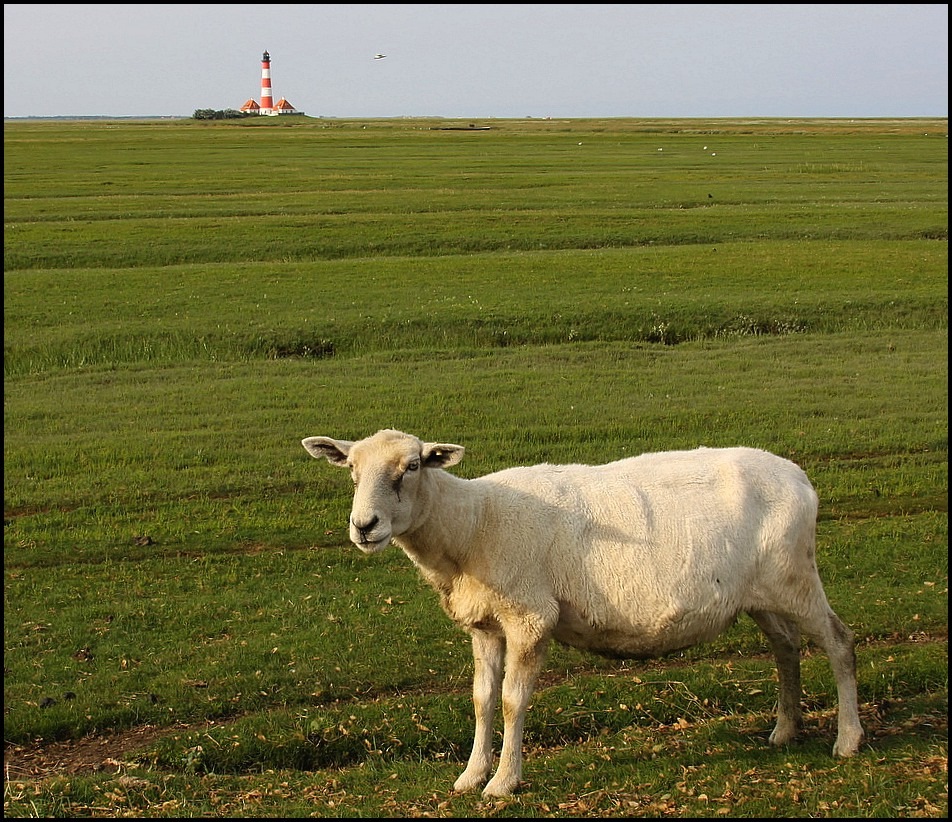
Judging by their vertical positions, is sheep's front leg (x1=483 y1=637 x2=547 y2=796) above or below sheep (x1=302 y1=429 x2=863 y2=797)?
below

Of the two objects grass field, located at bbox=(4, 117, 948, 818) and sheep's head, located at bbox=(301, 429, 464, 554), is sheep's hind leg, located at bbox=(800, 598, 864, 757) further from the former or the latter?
sheep's head, located at bbox=(301, 429, 464, 554)

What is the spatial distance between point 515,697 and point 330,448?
2.56m

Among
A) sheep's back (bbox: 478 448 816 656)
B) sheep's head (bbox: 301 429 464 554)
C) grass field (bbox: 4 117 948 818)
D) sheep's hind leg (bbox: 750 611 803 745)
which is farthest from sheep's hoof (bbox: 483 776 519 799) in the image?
sheep's hind leg (bbox: 750 611 803 745)

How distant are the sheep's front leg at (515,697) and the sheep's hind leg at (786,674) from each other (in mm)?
2076

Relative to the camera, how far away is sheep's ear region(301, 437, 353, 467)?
9.31 meters

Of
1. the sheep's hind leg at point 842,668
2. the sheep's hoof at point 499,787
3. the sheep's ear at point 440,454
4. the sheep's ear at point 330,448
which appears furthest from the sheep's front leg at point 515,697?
the sheep's hind leg at point 842,668

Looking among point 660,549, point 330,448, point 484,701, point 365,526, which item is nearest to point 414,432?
point 330,448

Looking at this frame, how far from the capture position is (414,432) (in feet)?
69.3

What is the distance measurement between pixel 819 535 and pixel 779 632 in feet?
20.5

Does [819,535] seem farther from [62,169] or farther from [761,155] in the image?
[761,155]

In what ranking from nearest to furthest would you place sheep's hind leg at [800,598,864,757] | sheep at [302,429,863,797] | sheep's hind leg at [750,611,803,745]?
sheep at [302,429,863,797]
sheep's hind leg at [800,598,864,757]
sheep's hind leg at [750,611,803,745]

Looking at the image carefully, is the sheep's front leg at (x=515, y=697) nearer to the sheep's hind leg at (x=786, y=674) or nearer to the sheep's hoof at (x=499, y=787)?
the sheep's hoof at (x=499, y=787)

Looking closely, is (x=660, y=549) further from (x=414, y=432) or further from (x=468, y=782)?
(x=414, y=432)

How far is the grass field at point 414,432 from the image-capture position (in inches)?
383
